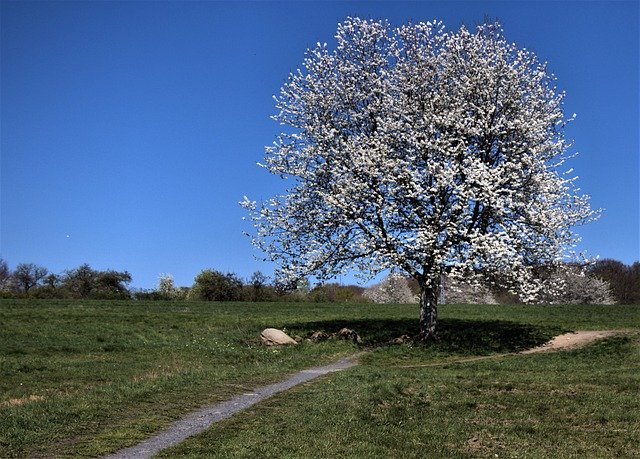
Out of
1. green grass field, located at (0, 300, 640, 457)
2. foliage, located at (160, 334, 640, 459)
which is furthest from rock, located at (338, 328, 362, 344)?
foliage, located at (160, 334, 640, 459)

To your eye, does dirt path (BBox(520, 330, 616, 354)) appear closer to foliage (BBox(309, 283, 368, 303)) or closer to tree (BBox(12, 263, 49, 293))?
foliage (BBox(309, 283, 368, 303))

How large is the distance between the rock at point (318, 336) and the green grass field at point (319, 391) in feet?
3.59

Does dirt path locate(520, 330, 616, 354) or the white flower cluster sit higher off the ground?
the white flower cluster

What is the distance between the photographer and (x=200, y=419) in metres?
16.2

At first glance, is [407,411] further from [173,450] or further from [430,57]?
[430,57]

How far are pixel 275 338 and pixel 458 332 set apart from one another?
9797mm

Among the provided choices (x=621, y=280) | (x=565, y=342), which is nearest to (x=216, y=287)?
(x=565, y=342)

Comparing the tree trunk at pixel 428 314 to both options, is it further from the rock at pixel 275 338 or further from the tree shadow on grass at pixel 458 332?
the rock at pixel 275 338

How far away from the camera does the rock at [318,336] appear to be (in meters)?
32.6

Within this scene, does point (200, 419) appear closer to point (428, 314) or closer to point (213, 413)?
point (213, 413)

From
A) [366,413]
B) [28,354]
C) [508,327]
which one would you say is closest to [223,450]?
[366,413]

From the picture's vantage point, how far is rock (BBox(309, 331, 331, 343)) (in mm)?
32625

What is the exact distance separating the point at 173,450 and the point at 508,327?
27.9 m

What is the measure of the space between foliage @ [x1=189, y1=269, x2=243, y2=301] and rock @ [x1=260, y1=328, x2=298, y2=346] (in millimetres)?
38261
